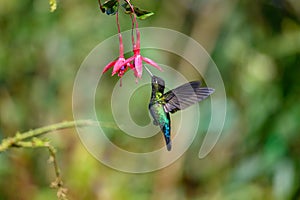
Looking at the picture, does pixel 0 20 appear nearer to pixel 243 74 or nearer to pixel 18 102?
pixel 18 102

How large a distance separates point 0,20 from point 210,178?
1.31 m

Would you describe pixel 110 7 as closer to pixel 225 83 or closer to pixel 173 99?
pixel 173 99

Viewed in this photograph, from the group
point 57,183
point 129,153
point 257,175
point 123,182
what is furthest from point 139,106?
point 57,183

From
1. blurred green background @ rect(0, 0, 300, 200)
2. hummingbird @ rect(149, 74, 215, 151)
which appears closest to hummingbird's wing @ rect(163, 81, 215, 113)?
hummingbird @ rect(149, 74, 215, 151)

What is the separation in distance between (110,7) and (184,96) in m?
0.17

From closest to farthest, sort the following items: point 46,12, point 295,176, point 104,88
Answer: point 295,176, point 46,12, point 104,88

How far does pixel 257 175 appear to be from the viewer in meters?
2.74

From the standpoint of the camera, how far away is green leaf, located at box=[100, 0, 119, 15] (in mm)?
906

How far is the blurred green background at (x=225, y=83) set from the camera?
2.69 meters

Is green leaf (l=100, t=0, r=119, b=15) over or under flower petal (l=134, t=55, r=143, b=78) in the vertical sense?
over

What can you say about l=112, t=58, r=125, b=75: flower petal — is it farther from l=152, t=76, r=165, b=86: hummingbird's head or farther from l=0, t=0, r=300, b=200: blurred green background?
l=0, t=0, r=300, b=200: blurred green background

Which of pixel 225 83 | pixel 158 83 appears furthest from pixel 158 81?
pixel 225 83

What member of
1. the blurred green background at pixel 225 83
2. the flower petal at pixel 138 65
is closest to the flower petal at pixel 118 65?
the flower petal at pixel 138 65

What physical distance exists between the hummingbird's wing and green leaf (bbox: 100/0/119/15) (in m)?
0.15
